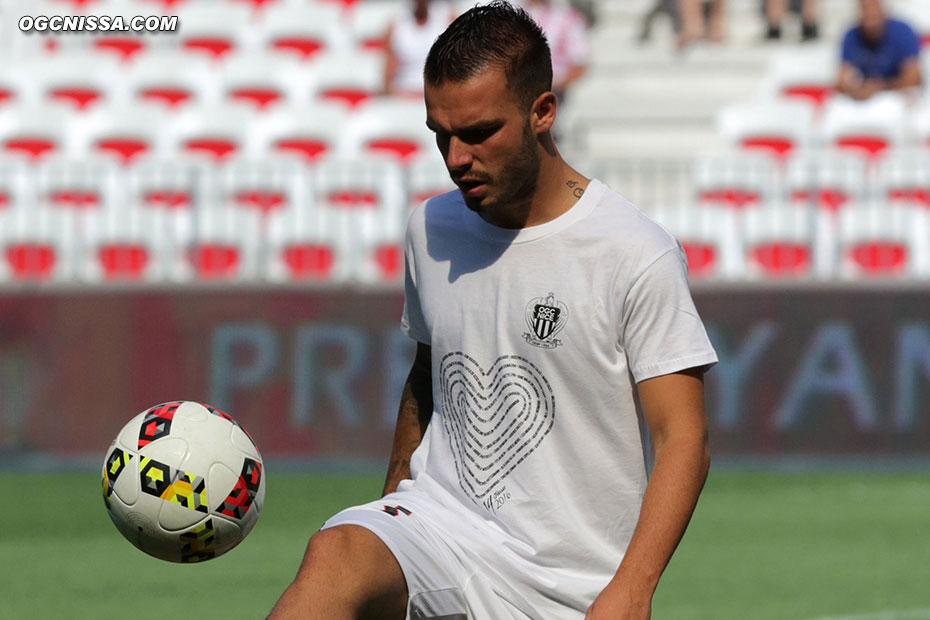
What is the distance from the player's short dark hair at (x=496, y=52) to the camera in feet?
12.6

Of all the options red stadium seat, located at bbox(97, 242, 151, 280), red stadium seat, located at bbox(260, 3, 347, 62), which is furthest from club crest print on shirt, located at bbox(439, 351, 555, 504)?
red stadium seat, located at bbox(260, 3, 347, 62)

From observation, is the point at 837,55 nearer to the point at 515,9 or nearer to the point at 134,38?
the point at 134,38

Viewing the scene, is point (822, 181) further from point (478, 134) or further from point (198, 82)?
point (478, 134)

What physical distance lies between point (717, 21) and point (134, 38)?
6.13 metres

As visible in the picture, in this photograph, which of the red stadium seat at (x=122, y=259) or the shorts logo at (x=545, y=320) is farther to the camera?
the red stadium seat at (x=122, y=259)

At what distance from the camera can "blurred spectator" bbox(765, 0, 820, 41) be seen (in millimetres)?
16562

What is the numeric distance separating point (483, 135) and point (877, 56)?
1139 cm

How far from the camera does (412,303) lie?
4484mm

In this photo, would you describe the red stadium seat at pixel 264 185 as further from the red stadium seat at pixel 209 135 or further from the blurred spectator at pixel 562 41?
the blurred spectator at pixel 562 41

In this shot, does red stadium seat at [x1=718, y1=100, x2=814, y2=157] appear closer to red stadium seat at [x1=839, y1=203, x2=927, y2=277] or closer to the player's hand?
red stadium seat at [x1=839, y1=203, x2=927, y2=277]

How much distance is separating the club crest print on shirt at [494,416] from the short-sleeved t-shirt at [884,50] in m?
11.1

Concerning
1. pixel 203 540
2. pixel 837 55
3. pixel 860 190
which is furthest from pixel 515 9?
pixel 837 55

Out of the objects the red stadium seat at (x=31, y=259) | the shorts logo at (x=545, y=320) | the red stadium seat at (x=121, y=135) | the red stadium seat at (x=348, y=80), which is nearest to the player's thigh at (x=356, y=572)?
the shorts logo at (x=545, y=320)

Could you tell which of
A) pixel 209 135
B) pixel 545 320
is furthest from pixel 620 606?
pixel 209 135
